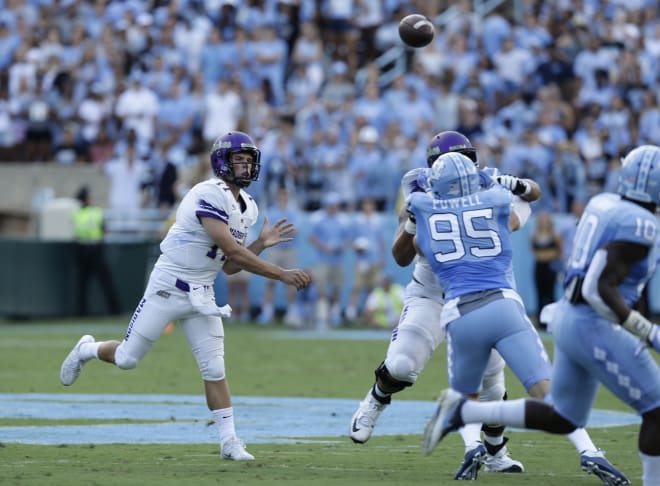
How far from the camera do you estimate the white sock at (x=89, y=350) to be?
864 centimetres

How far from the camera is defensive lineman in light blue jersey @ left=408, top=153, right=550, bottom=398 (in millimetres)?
6957

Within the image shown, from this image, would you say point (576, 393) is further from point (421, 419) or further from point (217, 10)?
point (217, 10)

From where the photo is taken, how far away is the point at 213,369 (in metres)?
8.11

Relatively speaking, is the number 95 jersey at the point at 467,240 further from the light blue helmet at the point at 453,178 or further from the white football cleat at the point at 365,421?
the white football cleat at the point at 365,421

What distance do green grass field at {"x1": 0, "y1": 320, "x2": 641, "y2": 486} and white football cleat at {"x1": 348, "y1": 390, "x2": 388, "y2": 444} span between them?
0.11 metres

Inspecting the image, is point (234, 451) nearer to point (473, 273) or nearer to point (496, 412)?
point (473, 273)

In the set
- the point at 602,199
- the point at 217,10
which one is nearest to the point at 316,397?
the point at 602,199

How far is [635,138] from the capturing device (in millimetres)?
18859

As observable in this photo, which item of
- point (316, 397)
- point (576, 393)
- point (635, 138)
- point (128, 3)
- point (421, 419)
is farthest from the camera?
point (128, 3)

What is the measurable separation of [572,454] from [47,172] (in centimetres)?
1445

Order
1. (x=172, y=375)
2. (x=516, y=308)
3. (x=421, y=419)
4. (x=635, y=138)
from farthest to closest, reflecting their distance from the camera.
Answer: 1. (x=635, y=138)
2. (x=172, y=375)
3. (x=421, y=419)
4. (x=516, y=308)

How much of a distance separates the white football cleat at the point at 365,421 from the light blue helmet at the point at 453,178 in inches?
64.2

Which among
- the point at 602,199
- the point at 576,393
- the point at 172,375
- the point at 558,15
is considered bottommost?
the point at 172,375

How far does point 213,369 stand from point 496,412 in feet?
7.22
